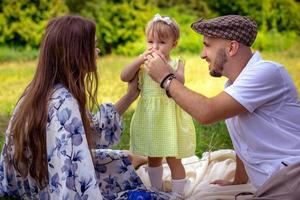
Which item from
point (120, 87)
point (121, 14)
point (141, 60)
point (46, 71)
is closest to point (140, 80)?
point (141, 60)

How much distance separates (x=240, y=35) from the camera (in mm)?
3131

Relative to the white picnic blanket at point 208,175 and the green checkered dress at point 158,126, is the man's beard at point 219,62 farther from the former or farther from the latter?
the white picnic blanket at point 208,175

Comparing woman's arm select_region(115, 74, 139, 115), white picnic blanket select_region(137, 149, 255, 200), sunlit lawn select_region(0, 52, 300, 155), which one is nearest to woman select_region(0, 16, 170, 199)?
woman's arm select_region(115, 74, 139, 115)

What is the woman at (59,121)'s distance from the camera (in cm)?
296

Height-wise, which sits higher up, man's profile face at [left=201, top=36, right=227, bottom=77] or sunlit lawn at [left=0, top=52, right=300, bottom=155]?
man's profile face at [left=201, top=36, right=227, bottom=77]

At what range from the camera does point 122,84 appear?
8.41m

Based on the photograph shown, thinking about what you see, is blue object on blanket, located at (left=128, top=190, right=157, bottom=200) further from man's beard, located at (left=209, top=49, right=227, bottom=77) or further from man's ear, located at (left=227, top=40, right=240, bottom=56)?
man's ear, located at (left=227, top=40, right=240, bottom=56)

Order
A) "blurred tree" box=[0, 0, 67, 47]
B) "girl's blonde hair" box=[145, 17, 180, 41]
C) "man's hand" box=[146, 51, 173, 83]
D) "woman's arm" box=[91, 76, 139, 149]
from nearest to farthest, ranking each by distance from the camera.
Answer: "man's hand" box=[146, 51, 173, 83] < "woman's arm" box=[91, 76, 139, 149] < "girl's blonde hair" box=[145, 17, 180, 41] < "blurred tree" box=[0, 0, 67, 47]

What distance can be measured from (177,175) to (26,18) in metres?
8.26

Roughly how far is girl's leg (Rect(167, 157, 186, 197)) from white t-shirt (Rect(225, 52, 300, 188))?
80 centimetres

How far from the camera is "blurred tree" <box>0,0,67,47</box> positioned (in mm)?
11375

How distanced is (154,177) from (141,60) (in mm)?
837

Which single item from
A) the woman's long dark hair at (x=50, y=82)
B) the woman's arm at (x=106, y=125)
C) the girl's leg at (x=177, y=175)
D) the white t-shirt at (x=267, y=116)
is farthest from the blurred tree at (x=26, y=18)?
the white t-shirt at (x=267, y=116)

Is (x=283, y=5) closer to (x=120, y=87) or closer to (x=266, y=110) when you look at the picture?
(x=120, y=87)
